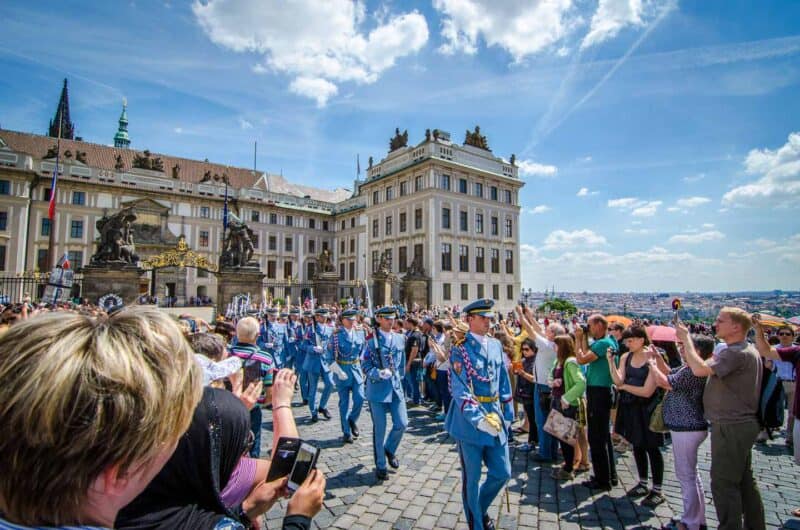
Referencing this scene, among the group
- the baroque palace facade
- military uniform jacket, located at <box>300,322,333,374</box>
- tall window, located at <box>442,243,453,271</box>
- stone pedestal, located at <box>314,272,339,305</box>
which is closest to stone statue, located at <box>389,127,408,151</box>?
the baroque palace facade

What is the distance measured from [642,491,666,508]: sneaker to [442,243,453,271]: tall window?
34058 mm

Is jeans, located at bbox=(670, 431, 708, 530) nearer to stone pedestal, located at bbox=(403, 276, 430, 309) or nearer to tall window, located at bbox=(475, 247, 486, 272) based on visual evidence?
stone pedestal, located at bbox=(403, 276, 430, 309)

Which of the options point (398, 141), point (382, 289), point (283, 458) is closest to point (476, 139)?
point (398, 141)

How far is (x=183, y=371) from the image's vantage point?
119cm

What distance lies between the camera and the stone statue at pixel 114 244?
1680 cm

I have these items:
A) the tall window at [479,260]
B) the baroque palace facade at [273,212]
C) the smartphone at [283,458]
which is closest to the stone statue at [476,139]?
the baroque palace facade at [273,212]

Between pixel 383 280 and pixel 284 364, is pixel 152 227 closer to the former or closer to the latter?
pixel 383 280

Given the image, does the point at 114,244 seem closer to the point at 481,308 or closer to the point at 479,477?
the point at 481,308

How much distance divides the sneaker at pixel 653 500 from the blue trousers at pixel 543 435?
153cm

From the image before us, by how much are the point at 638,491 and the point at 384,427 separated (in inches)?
127

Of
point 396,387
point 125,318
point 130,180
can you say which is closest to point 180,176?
point 130,180

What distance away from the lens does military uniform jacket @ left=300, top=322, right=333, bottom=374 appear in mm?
9430

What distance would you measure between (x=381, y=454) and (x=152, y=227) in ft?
155

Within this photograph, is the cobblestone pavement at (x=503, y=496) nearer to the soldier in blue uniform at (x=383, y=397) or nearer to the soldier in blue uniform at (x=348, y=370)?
the soldier in blue uniform at (x=383, y=397)
